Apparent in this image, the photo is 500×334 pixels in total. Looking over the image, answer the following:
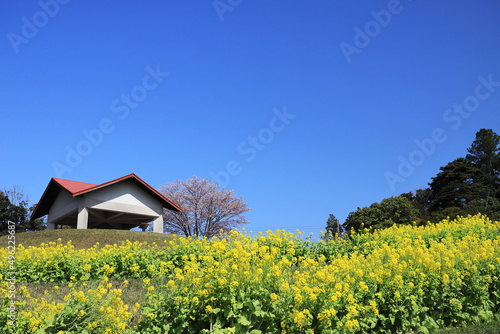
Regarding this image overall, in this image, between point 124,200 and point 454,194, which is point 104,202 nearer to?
point 124,200

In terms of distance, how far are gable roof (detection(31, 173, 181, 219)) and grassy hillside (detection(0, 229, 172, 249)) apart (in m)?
3.32

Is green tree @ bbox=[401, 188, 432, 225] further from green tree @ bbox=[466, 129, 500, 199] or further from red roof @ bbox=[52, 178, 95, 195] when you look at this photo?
red roof @ bbox=[52, 178, 95, 195]

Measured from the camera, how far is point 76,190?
24.2 meters

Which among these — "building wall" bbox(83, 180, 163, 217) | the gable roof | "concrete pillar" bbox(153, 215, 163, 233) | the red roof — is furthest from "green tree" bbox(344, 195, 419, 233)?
the red roof

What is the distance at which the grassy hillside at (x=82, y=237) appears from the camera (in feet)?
61.3

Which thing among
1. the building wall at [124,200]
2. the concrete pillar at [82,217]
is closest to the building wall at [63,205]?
the concrete pillar at [82,217]

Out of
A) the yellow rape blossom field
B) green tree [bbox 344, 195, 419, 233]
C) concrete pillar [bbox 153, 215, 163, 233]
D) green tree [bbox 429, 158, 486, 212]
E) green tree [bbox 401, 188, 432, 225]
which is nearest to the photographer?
the yellow rape blossom field

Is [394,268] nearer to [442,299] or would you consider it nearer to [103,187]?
[442,299]

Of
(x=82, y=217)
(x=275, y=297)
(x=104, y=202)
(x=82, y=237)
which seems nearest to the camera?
(x=275, y=297)

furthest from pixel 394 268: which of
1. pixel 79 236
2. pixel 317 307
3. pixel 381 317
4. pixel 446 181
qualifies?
pixel 446 181

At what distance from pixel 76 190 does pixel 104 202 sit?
1.87 m

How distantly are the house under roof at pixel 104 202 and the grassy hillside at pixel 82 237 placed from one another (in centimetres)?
300

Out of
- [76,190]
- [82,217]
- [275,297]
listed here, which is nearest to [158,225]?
[82,217]

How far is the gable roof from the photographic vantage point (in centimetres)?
2357
